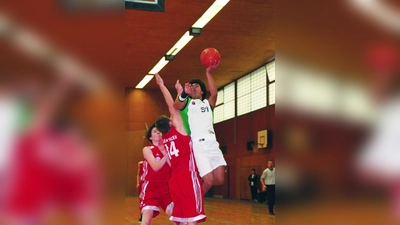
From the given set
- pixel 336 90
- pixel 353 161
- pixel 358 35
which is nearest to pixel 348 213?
pixel 353 161

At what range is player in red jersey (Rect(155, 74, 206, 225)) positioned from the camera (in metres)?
4.56

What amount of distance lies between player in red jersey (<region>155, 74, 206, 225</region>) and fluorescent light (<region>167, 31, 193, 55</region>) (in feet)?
40.6

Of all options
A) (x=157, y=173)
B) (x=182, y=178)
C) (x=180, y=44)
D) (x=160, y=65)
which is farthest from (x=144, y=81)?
(x=182, y=178)

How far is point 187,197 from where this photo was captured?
457 cm

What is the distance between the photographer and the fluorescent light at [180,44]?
1728cm

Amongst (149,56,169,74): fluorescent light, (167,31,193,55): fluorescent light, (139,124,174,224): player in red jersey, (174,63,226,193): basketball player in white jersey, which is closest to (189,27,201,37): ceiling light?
(167,31,193,55): fluorescent light

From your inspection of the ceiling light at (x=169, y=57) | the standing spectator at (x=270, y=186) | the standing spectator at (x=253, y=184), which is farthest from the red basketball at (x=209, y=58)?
the standing spectator at (x=253, y=184)

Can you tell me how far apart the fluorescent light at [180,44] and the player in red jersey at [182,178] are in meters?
12.4

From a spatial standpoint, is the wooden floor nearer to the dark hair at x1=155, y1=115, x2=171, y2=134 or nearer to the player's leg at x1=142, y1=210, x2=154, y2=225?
the player's leg at x1=142, y1=210, x2=154, y2=225

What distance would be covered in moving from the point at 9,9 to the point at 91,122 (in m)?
0.29

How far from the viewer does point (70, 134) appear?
1.04 metres

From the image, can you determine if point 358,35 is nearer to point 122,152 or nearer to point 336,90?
point 336,90

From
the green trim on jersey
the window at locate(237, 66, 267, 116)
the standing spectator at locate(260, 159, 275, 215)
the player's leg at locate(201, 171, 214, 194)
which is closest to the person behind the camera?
the player's leg at locate(201, 171, 214, 194)

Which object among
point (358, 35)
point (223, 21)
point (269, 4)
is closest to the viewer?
point (358, 35)
